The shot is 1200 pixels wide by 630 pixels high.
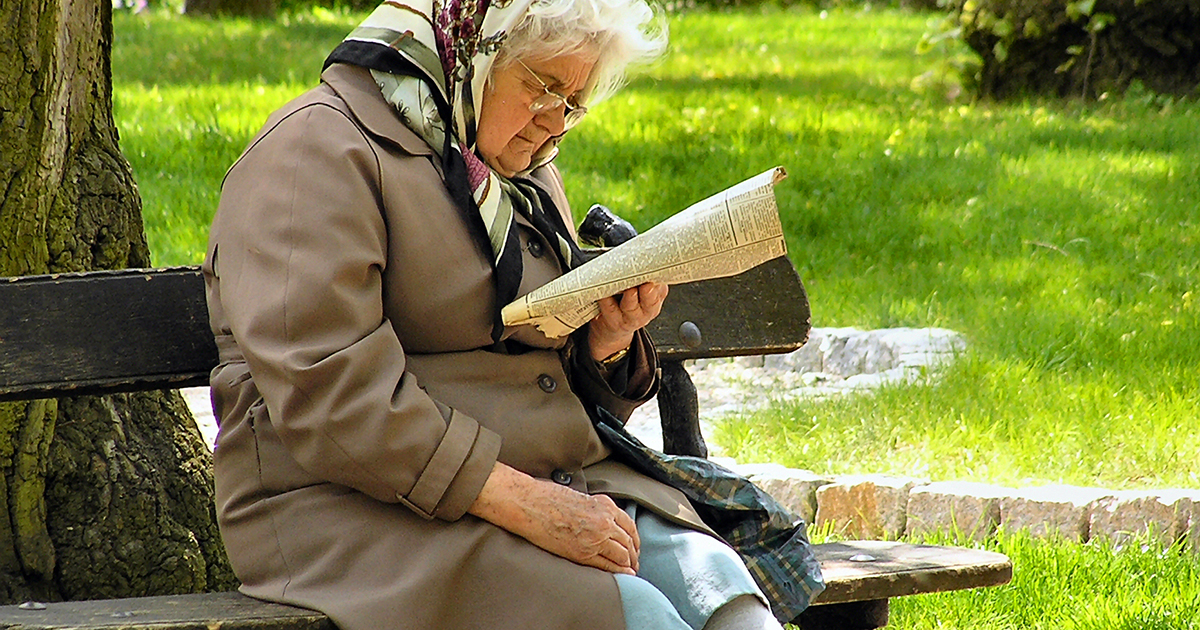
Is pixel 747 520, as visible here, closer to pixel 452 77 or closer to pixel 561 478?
pixel 561 478

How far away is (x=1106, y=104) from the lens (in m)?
8.41

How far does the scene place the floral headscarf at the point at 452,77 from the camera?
2293mm

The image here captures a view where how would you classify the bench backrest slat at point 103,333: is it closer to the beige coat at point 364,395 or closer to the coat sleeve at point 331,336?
the beige coat at point 364,395

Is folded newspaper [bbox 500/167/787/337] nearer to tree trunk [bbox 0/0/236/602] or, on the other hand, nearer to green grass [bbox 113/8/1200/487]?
tree trunk [bbox 0/0/236/602]

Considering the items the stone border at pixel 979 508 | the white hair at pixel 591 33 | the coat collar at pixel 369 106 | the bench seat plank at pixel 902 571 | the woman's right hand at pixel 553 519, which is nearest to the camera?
the woman's right hand at pixel 553 519

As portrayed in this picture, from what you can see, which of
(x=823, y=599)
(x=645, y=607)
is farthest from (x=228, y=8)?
(x=645, y=607)

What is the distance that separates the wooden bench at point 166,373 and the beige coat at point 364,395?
0.13 metres

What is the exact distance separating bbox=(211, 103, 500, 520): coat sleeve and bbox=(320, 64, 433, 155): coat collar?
81 mm

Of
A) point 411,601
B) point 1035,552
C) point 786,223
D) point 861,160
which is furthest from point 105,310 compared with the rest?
point 861,160

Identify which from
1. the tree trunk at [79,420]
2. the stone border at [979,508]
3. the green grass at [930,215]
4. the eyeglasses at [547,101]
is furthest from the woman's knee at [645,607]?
the green grass at [930,215]

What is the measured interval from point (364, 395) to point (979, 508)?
2221mm

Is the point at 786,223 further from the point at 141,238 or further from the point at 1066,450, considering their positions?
the point at 141,238

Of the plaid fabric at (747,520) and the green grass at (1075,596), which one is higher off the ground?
the plaid fabric at (747,520)

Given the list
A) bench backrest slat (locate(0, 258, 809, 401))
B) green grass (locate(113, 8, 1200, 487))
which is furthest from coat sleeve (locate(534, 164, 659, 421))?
green grass (locate(113, 8, 1200, 487))
